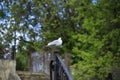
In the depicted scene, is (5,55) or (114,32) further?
(5,55)

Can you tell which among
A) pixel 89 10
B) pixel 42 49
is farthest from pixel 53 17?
pixel 89 10

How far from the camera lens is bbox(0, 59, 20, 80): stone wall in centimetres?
644

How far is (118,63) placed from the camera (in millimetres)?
6430

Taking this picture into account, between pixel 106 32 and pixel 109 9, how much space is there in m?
0.59

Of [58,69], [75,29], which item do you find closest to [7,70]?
[58,69]

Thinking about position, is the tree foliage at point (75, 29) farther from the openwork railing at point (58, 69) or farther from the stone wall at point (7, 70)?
the openwork railing at point (58, 69)

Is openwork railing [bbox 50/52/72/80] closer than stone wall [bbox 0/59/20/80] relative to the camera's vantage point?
Yes

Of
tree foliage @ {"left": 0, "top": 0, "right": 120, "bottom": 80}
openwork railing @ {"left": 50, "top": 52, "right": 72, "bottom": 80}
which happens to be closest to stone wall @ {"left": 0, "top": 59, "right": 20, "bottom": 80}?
tree foliage @ {"left": 0, "top": 0, "right": 120, "bottom": 80}

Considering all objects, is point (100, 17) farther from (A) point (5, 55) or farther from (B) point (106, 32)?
(A) point (5, 55)

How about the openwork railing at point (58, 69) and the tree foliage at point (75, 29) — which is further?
the tree foliage at point (75, 29)

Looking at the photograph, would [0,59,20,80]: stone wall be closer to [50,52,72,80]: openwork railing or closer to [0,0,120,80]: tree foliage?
[0,0,120,80]: tree foliage

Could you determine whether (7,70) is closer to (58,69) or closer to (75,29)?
(58,69)

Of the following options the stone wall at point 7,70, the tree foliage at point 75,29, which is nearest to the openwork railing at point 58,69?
the tree foliage at point 75,29

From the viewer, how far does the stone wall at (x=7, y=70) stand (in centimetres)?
644
